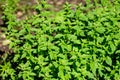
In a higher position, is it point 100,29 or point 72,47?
point 100,29

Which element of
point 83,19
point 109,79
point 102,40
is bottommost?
point 109,79

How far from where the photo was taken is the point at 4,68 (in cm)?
359

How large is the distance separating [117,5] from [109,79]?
2.89 ft

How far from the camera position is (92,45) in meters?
3.37

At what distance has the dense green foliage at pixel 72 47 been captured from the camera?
328 cm

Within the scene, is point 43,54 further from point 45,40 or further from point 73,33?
point 73,33

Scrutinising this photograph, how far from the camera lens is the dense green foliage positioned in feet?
10.8

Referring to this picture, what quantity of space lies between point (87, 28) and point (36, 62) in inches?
26.9

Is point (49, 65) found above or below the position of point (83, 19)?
below

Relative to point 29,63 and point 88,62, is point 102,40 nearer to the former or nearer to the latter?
point 88,62

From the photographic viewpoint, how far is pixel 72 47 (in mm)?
3410

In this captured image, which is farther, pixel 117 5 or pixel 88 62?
pixel 117 5

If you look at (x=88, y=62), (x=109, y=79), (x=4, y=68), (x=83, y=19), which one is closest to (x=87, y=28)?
(x=83, y=19)

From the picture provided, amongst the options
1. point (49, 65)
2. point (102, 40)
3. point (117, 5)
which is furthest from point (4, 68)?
point (117, 5)
